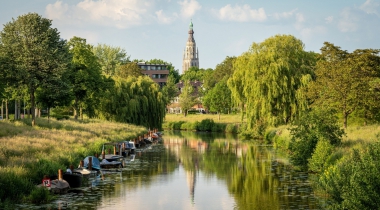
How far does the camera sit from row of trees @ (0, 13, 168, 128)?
168 feet

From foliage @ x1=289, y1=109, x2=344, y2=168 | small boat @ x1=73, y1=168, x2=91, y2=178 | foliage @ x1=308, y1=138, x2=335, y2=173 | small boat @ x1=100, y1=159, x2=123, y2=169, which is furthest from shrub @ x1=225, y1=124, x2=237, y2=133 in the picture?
small boat @ x1=73, y1=168, x2=91, y2=178

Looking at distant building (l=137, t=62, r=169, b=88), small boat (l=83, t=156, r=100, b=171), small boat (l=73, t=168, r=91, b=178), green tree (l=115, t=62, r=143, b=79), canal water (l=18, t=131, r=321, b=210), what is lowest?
canal water (l=18, t=131, r=321, b=210)

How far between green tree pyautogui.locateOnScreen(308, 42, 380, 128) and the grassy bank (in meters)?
22.0

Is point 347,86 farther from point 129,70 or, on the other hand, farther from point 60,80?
point 129,70

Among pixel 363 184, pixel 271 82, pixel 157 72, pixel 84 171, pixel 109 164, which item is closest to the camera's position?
pixel 363 184

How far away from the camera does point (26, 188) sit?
1046 inches

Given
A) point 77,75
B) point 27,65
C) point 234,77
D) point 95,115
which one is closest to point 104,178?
point 27,65

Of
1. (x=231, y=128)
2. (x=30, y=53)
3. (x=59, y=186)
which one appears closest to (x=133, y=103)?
(x=30, y=53)

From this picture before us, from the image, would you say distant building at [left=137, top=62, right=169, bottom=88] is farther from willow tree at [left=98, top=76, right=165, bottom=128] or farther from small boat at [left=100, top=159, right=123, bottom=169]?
small boat at [left=100, top=159, right=123, bottom=169]

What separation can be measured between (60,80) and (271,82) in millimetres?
25704

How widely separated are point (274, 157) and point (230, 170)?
914cm

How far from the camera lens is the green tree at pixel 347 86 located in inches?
2005

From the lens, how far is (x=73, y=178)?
31.4 metres

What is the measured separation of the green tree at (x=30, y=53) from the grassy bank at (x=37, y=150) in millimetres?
4443
